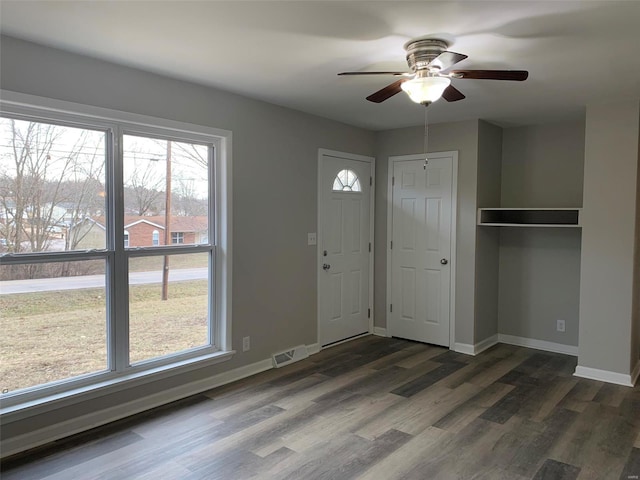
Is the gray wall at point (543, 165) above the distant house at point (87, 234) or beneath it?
above

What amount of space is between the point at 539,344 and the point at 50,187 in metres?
4.75

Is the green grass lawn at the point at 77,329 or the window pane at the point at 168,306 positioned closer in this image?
the green grass lawn at the point at 77,329

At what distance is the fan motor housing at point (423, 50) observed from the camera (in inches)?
100

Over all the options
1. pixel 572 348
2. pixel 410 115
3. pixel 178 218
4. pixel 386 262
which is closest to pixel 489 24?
pixel 410 115

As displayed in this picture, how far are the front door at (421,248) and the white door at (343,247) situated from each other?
0.32 m

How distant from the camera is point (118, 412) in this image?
3115mm

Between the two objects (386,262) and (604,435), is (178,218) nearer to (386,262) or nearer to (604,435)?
(386,262)

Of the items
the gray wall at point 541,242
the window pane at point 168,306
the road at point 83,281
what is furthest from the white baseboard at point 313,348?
the gray wall at point 541,242

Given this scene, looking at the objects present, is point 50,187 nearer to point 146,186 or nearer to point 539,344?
point 146,186

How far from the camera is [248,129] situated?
12.8 feet

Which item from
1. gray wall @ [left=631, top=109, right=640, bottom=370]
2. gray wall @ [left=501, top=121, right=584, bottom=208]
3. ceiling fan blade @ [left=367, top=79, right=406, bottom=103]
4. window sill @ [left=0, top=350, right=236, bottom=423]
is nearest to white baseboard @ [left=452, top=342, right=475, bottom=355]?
gray wall @ [left=631, top=109, right=640, bottom=370]

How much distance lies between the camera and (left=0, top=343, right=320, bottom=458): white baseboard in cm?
268

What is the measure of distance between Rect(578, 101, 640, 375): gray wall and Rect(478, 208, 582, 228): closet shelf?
26cm

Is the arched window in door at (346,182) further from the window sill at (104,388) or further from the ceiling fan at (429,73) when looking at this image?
the ceiling fan at (429,73)
